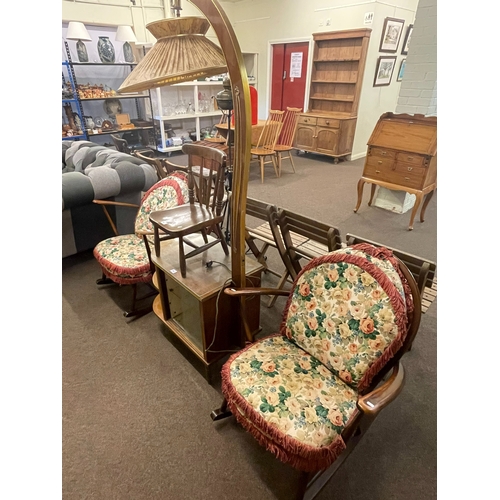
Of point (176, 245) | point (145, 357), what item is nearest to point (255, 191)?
point (176, 245)

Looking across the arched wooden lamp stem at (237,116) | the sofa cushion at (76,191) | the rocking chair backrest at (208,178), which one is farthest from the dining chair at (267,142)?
the arched wooden lamp stem at (237,116)

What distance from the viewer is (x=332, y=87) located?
229 inches

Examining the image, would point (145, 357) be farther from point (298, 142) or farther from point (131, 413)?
point (298, 142)

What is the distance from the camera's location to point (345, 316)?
1.20 metres

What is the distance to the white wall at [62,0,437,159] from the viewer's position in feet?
16.6

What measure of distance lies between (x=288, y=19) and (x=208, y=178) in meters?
5.94

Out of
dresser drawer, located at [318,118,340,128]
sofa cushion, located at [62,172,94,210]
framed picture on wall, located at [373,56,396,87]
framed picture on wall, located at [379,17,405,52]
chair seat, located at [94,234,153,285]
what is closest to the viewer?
chair seat, located at [94,234,153,285]

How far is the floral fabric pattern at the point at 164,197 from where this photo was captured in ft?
6.79

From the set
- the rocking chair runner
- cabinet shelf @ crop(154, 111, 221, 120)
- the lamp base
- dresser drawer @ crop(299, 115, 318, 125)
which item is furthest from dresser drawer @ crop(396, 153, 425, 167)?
the lamp base

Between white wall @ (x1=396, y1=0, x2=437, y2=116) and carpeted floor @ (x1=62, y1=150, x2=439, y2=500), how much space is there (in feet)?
7.48

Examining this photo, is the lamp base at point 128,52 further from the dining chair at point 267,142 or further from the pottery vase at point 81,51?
the dining chair at point 267,142

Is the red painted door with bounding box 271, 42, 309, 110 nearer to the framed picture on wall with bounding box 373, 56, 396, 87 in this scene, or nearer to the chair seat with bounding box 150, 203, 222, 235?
the framed picture on wall with bounding box 373, 56, 396, 87

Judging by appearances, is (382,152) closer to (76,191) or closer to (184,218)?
(184,218)

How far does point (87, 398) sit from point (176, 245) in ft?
3.11
